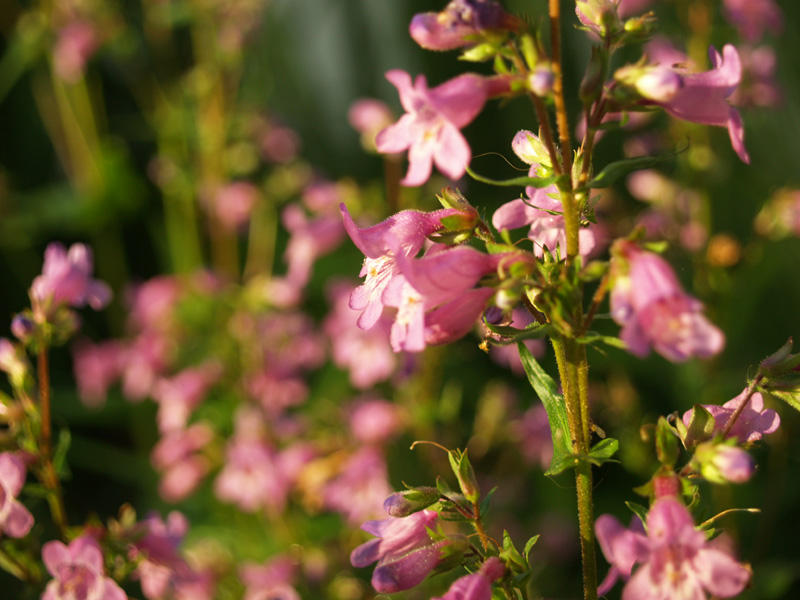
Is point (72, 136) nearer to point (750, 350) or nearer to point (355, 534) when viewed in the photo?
point (355, 534)

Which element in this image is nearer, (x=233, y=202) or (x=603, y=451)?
(x=603, y=451)

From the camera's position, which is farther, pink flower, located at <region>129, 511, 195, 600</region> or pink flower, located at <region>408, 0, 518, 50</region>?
pink flower, located at <region>129, 511, 195, 600</region>

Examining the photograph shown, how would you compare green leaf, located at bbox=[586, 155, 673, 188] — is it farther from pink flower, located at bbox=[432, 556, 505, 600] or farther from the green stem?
the green stem

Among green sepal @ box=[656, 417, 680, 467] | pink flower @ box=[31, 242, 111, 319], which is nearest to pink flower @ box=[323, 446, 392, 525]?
pink flower @ box=[31, 242, 111, 319]

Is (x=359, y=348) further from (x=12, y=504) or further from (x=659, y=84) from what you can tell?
(x=659, y=84)

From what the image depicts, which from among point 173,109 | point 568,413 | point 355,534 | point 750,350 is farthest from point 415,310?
point 173,109

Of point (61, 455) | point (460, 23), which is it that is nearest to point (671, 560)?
point (460, 23)
